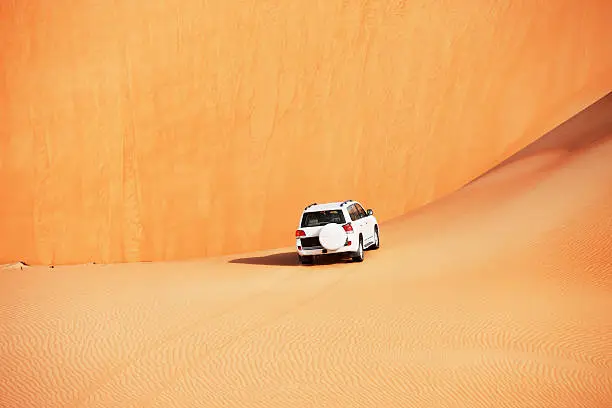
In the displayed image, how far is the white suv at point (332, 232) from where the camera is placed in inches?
584

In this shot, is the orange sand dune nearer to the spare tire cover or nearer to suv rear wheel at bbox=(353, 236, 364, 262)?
suv rear wheel at bbox=(353, 236, 364, 262)

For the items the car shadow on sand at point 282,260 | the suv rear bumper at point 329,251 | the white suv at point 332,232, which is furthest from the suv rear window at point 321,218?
the car shadow on sand at point 282,260

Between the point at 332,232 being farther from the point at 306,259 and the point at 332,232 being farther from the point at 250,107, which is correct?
the point at 250,107

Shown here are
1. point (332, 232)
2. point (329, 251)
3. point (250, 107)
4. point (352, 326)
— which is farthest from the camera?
point (250, 107)

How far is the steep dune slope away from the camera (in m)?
23.6

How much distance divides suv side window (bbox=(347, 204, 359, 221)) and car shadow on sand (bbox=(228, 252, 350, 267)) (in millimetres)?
1186

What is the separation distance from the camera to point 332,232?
14.8 meters

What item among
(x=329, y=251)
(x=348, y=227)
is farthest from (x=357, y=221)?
(x=329, y=251)

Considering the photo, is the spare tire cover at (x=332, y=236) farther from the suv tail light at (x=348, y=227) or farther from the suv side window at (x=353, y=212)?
the suv side window at (x=353, y=212)

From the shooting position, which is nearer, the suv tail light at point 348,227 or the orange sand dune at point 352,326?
the orange sand dune at point 352,326

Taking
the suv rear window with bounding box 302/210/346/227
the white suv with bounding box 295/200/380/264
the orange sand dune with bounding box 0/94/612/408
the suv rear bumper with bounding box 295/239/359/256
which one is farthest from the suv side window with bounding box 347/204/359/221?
the orange sand dune with bounding box 0/94/612/408

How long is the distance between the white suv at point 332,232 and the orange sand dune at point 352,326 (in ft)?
1.52

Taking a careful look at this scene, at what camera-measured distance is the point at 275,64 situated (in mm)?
26953

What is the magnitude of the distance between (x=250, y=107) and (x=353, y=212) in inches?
427
